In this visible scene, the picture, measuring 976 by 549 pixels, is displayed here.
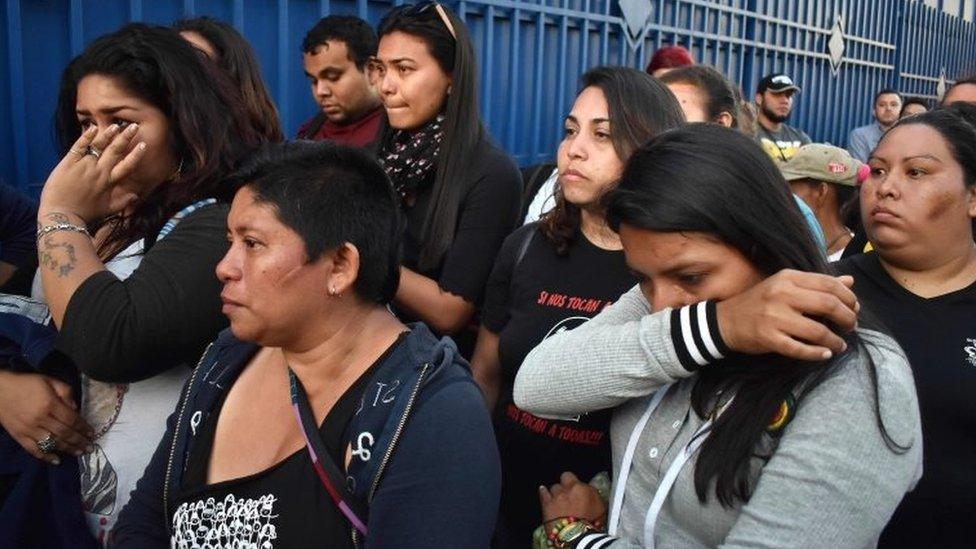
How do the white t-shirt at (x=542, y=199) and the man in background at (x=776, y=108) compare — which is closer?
the white t-shirt at (x=542, y=199)

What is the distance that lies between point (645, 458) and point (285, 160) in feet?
2.84

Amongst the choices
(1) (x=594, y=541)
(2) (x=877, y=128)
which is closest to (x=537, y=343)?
(1) (x=594, y=541)

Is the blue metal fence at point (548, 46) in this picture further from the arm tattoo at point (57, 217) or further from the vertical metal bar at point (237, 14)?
the arm tattoo at point (57, 217)

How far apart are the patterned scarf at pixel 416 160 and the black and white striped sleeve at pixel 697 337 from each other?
1.56 meters

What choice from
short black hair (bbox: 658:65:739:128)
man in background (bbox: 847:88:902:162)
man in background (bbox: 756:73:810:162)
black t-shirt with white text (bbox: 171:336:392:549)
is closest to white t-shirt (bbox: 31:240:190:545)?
black t-shirt with white text (bbox: 171:336:392:549)

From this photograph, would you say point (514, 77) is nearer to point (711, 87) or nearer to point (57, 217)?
point (711, 87)

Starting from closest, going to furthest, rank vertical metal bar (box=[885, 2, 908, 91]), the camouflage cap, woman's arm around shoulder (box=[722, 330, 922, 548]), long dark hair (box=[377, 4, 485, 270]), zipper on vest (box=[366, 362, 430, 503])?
woman's arm around shoulder (box=[722, 330, 922, 548]) → zipper on vest (box=[366, 362, 430, 503]) → long dark hair (box=[377, 4, 485, 270]) → the camouflage cap → vertical metal bar (box=[885, 2, 908, 91])

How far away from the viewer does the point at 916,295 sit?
2359 mm

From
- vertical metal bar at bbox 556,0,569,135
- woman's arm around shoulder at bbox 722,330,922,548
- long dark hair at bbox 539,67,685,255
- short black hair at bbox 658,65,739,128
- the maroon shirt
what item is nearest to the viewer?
woman's arm around shoulder at bbox 722,330,922,548

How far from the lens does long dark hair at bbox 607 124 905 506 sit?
1.45 meters

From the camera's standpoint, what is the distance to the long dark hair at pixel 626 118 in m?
2.48

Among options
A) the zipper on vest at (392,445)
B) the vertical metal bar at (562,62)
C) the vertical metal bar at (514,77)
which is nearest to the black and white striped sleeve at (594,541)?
the zipper on vest at (392,445)

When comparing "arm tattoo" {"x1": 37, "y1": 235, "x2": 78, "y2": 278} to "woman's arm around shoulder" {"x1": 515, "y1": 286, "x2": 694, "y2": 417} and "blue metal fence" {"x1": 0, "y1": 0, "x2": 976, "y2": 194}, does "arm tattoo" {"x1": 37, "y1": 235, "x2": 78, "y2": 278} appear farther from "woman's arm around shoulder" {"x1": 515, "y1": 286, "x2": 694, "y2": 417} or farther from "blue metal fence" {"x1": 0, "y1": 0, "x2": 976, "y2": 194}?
"blue metal fence" {"x1": 0, "y1": 0, "x2": 976, "y2": 194}

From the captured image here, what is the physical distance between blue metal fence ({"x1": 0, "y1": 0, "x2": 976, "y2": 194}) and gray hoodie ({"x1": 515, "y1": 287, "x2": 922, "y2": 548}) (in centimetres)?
267
